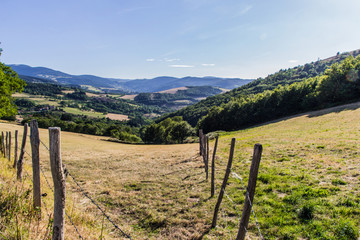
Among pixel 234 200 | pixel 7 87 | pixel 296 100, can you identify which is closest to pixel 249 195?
pixel 234 200

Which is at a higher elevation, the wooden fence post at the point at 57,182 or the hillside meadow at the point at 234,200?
the wooden fence post at the point at 57,182

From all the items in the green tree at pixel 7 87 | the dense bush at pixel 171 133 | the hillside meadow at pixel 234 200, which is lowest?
the dense bush at pixel 171 133

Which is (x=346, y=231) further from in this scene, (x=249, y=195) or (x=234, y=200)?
(x=234, y=200)

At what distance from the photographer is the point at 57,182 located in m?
4.37

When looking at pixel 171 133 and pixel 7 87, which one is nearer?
pixel 7 87

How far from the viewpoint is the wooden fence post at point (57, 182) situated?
13.7 feet

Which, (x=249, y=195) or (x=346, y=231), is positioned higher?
(x=249, y=195)

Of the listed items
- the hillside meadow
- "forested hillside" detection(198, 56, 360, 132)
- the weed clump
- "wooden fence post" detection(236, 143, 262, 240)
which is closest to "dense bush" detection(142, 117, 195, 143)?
"forested hillside" detection(198, 56, 360, 132)

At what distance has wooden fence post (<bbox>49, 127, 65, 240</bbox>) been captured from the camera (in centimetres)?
418

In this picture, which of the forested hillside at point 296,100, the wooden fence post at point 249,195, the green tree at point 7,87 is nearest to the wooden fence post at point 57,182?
the wooden fence post at point 249,195

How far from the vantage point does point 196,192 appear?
10969 mm

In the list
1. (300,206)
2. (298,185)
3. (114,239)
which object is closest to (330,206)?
(300,206)

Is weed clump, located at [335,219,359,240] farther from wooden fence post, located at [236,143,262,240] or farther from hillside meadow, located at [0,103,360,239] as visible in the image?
wooden fence post, located at [236,143,262,240]

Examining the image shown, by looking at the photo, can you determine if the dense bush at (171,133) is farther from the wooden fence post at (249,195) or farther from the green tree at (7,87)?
the wooden fence post at (249,195)
